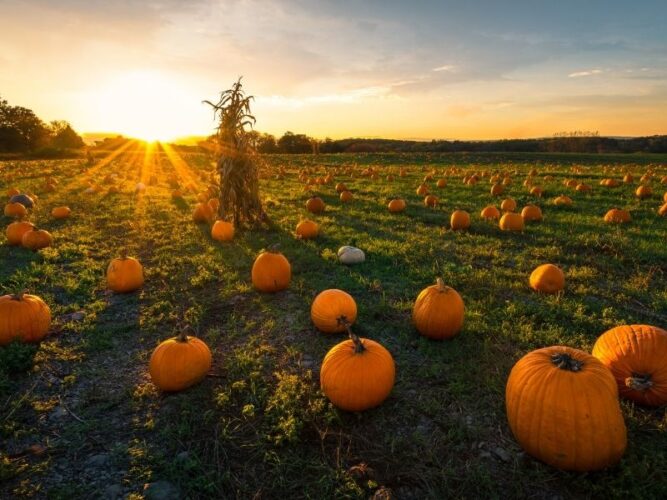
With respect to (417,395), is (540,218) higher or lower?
higher

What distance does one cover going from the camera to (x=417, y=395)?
4047mm

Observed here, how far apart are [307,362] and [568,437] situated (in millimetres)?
2587

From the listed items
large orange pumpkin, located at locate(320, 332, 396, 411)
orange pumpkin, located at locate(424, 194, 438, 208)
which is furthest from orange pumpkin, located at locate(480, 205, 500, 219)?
large orange pumpkin, located at locate(320, 332, 396, 411)

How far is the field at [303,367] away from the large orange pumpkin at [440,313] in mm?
183

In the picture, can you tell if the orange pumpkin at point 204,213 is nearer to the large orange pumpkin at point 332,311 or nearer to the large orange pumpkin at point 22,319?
the large orange pumpkin at point 22,319

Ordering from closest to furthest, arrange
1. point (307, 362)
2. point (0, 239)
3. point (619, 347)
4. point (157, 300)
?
point (619, 347)
point (307, 362)
point (157, 300)
point (0, 239)

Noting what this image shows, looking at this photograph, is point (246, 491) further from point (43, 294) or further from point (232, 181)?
point (232, 181)

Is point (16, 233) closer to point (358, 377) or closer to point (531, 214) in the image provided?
point (358, 377)

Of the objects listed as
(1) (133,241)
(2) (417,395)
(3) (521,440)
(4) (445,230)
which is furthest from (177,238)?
(3) (521,440)

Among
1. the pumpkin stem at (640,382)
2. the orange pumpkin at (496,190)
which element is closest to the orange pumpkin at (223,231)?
the pumpkin stem at (640,382)

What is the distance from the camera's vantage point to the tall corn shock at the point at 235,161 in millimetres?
9930

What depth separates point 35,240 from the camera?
909cm

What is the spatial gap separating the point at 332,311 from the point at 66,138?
75.3 m

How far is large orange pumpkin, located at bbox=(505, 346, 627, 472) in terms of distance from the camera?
9.81ft
